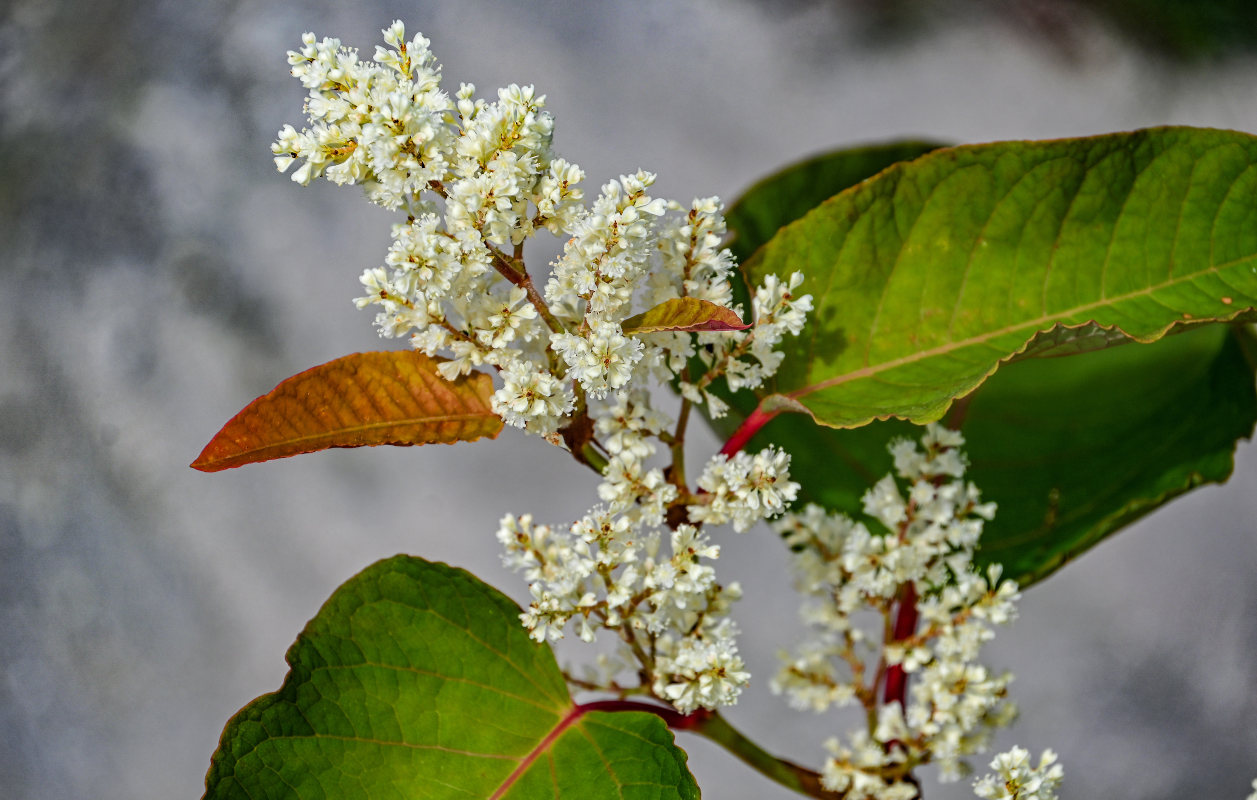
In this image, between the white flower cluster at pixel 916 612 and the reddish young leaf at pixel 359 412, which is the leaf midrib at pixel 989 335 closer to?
the white flower cluster at pixel 916 612

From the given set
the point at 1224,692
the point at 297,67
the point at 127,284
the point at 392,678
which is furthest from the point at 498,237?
the point at 1224,692

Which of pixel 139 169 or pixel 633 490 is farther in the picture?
pixel 139 169

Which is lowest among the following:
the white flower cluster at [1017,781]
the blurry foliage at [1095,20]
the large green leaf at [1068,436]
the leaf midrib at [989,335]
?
the white flower cluster at [1017,781]

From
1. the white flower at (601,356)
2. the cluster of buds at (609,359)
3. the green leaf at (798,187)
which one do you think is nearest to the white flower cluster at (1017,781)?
the cluster of buds at (609,359)

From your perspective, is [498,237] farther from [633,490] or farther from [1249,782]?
[1249,782]

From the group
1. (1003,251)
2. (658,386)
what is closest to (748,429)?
(658,386)

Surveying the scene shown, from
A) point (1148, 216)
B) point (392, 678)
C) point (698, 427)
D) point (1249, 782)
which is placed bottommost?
point (392, 678)

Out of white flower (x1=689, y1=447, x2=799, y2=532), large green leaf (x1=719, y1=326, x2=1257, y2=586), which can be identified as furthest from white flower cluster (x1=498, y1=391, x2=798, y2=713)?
large green leaf (x1=719, y1=326, x2=1257, y2=586)
